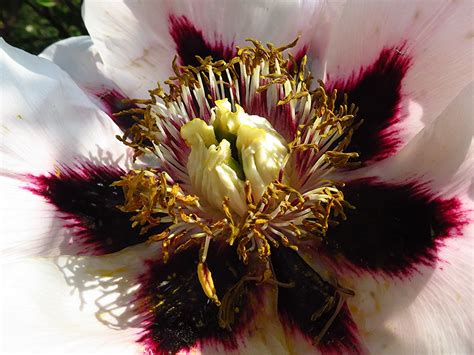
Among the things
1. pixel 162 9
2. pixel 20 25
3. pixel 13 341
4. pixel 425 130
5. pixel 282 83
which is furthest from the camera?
pixel 20 25

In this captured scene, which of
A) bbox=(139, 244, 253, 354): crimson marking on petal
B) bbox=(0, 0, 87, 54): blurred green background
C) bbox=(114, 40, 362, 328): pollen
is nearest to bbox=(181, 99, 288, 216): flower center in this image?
bbox=(114, 40, 362, 328): pollen

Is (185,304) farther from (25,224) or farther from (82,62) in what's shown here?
(82,62)

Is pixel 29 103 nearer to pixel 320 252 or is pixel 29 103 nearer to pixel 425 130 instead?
pixel 320 252

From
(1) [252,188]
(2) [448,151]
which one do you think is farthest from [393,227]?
(1) [252,188]

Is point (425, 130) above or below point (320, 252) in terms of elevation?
above

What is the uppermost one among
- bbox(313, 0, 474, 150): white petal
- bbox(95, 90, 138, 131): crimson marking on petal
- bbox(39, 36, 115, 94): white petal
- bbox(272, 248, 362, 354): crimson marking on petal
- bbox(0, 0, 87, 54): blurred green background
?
bbox(313, 0, 474, 150): white petal

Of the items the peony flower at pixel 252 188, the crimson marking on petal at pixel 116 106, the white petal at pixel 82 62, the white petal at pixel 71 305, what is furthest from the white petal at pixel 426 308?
the white petal at pixel 82 62

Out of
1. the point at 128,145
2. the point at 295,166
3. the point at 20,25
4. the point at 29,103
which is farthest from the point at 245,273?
the point at 20,25

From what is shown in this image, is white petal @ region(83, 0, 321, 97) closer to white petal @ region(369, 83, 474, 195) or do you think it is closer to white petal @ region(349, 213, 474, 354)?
white petal @ region(369, 83, 474, 195)
